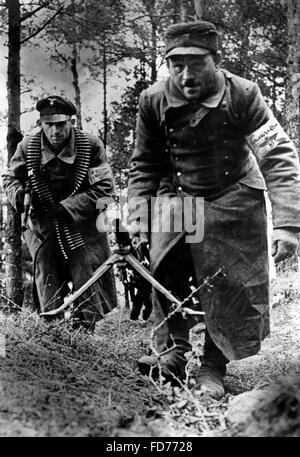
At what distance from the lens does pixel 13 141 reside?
6.49 m

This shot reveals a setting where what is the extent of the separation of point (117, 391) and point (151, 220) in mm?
1155

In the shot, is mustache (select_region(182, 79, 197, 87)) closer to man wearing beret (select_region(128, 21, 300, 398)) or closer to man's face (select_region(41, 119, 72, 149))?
man wearing beret (select_region(128, 21, 300, 398))

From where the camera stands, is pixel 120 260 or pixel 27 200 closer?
pixel 120 260

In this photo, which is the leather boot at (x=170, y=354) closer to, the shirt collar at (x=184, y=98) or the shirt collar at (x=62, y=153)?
the shirt collar at (x=184, y=98)

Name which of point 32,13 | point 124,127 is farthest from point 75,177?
point 32,13

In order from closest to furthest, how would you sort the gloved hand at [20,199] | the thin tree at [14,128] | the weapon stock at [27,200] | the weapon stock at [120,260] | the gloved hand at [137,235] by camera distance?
1. the weapon stock at [120,260]
2. the gloved hand at [137,235]
3. the weapon stock at [27,200]
4. the gloved hand at [20,199]
5. the thin tree at [14,128]

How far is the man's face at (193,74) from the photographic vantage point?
4379 mm

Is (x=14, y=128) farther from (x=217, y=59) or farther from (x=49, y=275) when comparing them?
(x=217, y=59)

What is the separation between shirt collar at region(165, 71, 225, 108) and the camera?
4.40 metres

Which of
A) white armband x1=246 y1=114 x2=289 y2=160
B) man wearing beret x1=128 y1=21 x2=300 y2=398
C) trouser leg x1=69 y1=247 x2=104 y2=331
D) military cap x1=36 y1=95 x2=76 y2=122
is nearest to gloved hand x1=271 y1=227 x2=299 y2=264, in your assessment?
man wearing beret x1=128 y1=21 x2=300 y2=398

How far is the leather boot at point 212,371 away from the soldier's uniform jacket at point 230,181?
133mm

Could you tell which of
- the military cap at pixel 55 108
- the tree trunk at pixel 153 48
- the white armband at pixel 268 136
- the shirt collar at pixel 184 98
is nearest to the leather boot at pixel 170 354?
the white armband at pixel 268 136

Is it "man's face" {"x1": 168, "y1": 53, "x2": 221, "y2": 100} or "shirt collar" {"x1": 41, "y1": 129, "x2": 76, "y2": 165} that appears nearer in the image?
"man's face" {"x1": 168, "y1": 53, "x2": 221, "y2": 100}
